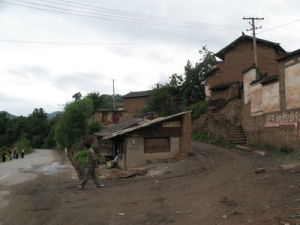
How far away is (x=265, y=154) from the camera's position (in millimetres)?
20094

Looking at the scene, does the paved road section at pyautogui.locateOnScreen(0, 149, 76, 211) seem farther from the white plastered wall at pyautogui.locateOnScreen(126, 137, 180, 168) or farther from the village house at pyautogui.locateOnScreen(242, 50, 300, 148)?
the village house at pyautogui.locateOnScreen(242, 50, 300, 148)

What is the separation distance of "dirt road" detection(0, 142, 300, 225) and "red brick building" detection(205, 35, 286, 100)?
24.7 metres

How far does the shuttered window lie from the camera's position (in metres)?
22.5

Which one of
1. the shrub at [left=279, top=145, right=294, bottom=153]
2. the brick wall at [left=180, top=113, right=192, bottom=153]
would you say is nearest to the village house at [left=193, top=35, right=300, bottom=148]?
the shrub at [left=279, top=145, right=294, bottom=153]

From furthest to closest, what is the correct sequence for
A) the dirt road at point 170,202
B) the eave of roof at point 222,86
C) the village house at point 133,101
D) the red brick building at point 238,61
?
the village house at point 133,101 → the red brick building at point 238,61 → the eave of roof at point 222,86 → the dirt road at point 170,202

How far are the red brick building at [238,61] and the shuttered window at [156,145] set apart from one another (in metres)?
15.8

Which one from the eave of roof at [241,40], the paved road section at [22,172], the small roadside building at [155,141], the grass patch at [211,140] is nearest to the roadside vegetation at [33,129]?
the eave of roof at [241,40]

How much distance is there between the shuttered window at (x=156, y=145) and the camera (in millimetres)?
22453

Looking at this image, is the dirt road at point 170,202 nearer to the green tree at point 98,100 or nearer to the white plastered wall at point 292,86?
the white plastered wall at point 292,86

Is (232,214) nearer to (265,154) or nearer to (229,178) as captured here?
(229,178)

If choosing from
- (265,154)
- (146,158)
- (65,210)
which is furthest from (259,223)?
(146,158)

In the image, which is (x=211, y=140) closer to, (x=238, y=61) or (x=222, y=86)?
(x=222, y=86)

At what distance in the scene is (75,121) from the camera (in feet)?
193

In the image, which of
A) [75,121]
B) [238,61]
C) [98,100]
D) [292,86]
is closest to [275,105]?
[292,86]
